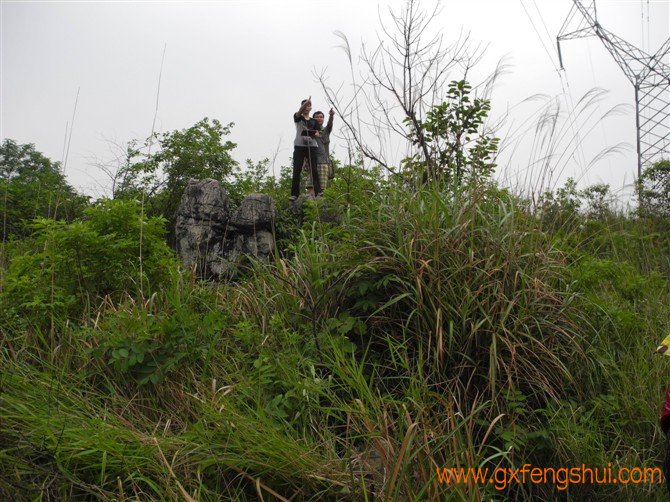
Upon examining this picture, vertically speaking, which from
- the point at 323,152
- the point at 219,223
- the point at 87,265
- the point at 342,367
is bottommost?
the point at 342,367

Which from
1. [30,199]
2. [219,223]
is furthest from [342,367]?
[30,199]

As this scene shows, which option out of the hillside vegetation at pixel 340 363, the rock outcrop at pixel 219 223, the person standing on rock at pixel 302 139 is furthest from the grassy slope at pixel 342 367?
the person standing on rock at pixel 302 139

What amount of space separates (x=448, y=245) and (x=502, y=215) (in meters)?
0.56

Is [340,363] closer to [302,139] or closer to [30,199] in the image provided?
[302,139]

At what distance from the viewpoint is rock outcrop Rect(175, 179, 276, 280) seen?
6.15 metres

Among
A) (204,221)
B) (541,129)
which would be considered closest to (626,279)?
(541,129)

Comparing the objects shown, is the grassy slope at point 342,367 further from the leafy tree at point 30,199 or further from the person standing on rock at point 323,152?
the person standing on rock at point 323,152

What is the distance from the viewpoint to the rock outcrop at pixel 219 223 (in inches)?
242

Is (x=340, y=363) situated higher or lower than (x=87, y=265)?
lower

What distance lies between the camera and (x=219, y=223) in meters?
6.39

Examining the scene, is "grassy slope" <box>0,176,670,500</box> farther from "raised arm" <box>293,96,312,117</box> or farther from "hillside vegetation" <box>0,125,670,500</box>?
"raised arm" <box>293,96,312,117</box>

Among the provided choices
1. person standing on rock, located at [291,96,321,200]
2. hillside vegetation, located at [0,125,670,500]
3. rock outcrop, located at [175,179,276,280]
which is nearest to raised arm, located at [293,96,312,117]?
person standing on rock, located at [291,96,321,200]

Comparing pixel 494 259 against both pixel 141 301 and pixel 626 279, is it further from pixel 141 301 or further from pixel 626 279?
pixel 141 301

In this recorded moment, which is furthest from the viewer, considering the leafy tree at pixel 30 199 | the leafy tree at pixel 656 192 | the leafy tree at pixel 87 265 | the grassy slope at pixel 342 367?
the leafy tree at pixel 656 192
